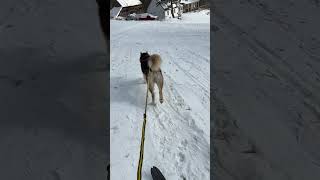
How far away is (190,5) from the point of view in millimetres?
44031

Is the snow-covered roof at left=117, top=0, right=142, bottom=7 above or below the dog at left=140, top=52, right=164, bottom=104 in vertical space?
above

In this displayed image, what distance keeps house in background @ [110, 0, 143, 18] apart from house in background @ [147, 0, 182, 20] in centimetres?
297

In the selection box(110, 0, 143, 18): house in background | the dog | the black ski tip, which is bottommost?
the black ski tip

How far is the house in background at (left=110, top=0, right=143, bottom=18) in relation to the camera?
37.7 meters

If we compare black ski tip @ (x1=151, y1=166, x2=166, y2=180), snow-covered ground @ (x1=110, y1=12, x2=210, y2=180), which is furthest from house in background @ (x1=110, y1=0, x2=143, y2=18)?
black ski tip @ (x1=151, y1=166, x2=166, y2=180)

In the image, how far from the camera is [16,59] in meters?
3.09

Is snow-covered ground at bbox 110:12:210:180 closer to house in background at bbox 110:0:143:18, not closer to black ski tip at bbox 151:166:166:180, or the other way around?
black ski tip at bbox 151:166:166:180

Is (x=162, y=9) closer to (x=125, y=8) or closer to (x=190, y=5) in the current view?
(x=125, y=8)
